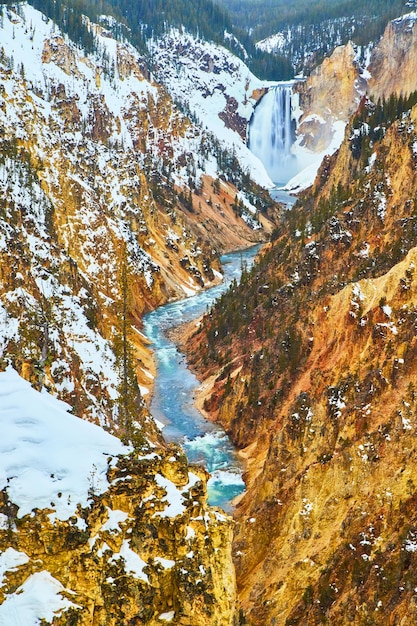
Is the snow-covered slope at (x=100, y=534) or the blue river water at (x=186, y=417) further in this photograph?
the blue river water at (x=186, y=417)

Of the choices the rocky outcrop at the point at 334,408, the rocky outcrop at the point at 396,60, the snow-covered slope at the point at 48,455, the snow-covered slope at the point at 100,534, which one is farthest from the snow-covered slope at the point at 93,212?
the rocky outcrop at the point at 396,60

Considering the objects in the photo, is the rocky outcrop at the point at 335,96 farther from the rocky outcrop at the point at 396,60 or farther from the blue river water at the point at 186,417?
the blue river water at the point at 186,417

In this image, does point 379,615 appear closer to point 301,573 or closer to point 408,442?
point 301,573

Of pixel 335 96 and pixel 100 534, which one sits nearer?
pixel 100 534

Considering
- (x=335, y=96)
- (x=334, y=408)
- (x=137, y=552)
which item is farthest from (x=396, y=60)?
(x=137, y=552)

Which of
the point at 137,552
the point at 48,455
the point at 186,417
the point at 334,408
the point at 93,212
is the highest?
the point at 93,212

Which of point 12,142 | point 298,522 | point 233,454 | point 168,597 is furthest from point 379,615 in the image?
point 12,142

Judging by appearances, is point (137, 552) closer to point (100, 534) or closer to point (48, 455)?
point (100, 534)

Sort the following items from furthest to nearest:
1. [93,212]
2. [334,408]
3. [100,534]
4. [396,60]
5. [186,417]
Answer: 1. [396,60]
2. [93,212]
3. [186,417]
4. [334,408]
5. [100,534]
